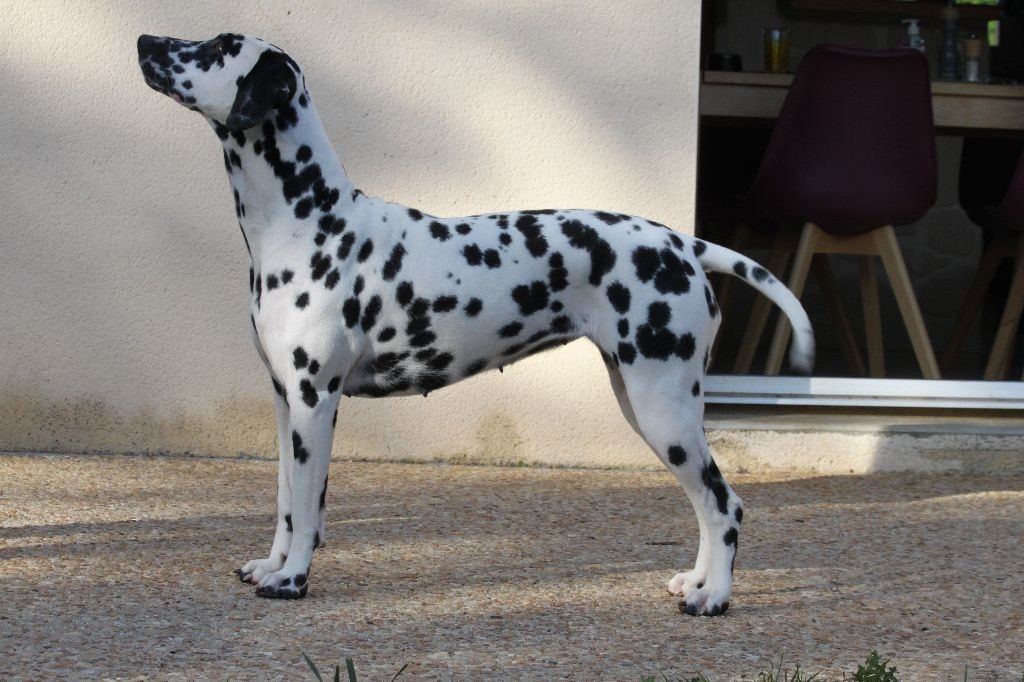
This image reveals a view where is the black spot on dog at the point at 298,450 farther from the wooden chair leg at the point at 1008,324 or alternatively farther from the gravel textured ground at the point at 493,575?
the wooden chair leg at the point at 1008,324

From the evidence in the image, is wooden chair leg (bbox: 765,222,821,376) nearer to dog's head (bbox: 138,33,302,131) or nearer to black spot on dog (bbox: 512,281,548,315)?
black spot on dog (bbox: 512,281,548,315)

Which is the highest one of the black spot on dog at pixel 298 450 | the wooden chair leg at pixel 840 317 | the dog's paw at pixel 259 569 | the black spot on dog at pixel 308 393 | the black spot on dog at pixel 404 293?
the black spot on dog at pixel 404 293

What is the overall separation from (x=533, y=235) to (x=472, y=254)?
0.19 metres

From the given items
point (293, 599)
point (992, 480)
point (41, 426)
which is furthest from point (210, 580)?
point (992, 480)

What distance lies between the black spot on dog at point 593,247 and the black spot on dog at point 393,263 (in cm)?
48

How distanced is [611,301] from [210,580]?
1.46 meters

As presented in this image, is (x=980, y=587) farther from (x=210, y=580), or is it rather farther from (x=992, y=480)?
(x=210, y=580)

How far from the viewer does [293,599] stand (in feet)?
12.2

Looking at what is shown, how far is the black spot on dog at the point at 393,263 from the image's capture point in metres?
3.76

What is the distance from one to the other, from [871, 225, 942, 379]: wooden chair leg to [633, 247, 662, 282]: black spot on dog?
257 cm

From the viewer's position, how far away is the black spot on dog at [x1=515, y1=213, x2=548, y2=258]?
3.79 meters

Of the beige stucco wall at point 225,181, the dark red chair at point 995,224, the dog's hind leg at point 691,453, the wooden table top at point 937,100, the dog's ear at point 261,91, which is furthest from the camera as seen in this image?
the wooden table top at point 937,100

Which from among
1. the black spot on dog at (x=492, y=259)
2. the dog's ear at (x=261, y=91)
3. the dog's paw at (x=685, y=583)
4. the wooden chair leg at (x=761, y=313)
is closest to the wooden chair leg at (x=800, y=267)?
the wooden chair leg at (x=761, y=313)

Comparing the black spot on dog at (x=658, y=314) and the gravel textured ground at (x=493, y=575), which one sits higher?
the black spot on dog at (x=658, y=314)
